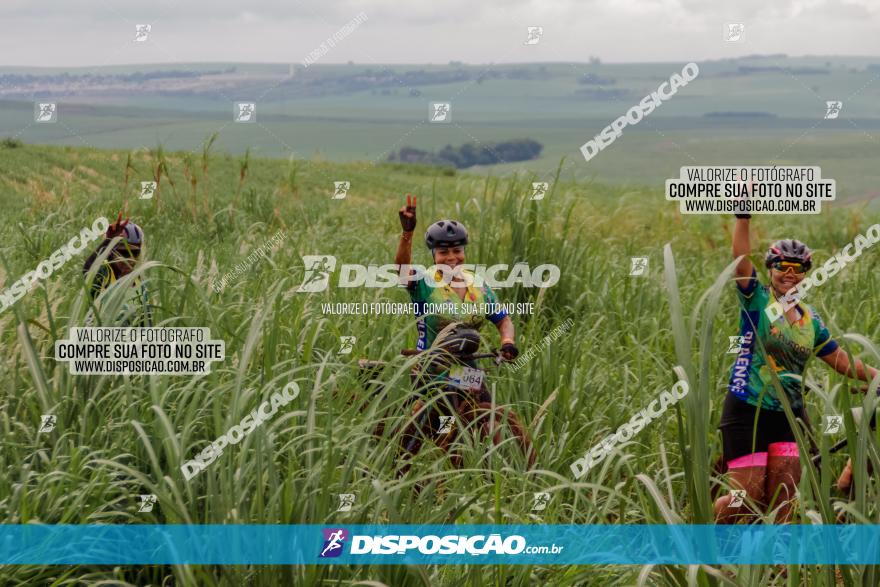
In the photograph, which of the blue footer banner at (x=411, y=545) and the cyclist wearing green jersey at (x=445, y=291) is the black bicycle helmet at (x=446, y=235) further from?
the blue footer banner at (x=411, y=545)

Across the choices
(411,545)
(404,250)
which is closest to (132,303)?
(404,250)

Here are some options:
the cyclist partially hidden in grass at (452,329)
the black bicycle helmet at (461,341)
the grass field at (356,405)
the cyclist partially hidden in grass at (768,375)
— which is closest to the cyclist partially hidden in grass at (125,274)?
the grass field at (356,405)

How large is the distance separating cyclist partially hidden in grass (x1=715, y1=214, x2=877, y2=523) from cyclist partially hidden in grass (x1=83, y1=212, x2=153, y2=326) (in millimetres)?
2815

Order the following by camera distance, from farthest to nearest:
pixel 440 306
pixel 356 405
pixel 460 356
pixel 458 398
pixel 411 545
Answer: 1. pixel 440 306
2. pixel 458 398
3. pixel 460 356
4. pixel 356 405
5. pixel 411 545

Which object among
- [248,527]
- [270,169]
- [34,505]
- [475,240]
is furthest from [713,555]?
[270,169]

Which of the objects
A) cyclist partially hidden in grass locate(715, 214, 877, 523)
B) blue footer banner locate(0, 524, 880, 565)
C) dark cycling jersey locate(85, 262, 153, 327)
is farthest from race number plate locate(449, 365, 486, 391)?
dark cycling jersey locate(85, 262, 153, 327)

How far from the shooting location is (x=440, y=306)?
5215mm

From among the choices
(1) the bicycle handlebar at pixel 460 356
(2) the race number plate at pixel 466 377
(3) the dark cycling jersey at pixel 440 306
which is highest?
(3) the dark cycling jersey at pixel 440 306

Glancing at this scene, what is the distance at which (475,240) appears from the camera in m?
8.66

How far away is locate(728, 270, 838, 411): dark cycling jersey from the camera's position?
4809 millimetres

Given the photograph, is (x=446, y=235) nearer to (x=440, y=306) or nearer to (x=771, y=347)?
(x=440, y=306)

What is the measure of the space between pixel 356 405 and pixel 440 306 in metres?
0.97

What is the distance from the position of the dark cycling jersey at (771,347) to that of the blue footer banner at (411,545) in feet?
3.01

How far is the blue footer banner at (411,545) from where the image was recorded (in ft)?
10.5
